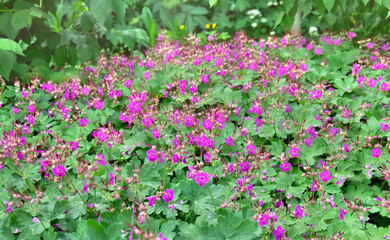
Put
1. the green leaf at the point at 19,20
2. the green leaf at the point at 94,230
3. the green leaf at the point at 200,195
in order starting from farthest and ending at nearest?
the green leaf at the point at 19,20, the green leaf at the point at 200,195, the green leaf at the point at 94,230

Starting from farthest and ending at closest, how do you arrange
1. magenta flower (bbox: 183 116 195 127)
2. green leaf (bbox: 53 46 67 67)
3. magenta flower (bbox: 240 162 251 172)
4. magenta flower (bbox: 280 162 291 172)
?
green leaf (bbox: 53 46 67 67), magenta flower (bbox: 183 116 195 127), magenta flower (bbox: 280 162 291 172), magenta flower (bbox: 240 162 251 172)

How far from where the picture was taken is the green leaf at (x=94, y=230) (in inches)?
58.6

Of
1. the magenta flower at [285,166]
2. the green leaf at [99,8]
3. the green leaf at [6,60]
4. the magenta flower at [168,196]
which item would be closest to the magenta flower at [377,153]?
the magenta flower at [285,166]

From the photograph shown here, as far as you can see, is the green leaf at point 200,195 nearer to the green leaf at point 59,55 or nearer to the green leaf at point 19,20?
the green leaf at point 19,20

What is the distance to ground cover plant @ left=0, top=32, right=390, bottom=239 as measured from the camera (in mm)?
1692

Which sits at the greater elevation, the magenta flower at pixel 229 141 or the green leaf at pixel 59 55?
the green leaf at pixel 59 55

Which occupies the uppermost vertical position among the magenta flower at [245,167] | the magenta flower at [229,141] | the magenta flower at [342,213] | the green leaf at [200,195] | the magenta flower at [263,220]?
the magenta flower at [245,167]

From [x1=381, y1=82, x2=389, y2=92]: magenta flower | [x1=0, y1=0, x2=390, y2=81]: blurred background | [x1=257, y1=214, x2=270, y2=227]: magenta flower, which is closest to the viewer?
[x1=257, y1=214, x2=270, y2=227]: magenta flower

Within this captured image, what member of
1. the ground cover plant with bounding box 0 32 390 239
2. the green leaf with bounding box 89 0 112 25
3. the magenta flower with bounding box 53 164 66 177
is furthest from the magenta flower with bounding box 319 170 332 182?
the green leaf with bounding box 89 0 112 25

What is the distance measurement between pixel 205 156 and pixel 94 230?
0.80 meters

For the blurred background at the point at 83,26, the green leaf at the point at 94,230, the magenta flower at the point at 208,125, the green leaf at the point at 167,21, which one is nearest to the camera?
the green leaf at the point at 94,230

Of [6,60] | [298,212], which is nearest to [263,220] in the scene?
[298,212]

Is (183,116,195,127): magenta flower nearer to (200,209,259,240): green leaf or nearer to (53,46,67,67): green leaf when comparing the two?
(200,209,259,240): green leaf

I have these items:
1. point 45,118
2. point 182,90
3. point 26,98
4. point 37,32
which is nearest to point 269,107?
point 182,90
